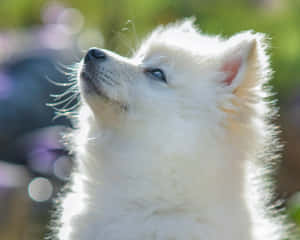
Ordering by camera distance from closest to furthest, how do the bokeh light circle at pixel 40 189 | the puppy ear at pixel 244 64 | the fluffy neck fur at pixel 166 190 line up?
the fluffy neck fur at pixel 166 190 < the puppy ear at pixel 244 64 < the bokeh light circle at pixel 40 189

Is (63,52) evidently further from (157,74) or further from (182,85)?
(182,85)

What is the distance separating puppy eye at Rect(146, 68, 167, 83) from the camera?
336 centimetres

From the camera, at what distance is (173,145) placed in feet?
10.4

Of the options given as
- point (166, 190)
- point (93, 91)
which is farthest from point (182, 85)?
point (166, 190)

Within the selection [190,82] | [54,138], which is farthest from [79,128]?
[54,138]

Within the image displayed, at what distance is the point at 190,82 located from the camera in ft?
10.9

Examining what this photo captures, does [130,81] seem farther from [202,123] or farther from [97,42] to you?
[97,42]

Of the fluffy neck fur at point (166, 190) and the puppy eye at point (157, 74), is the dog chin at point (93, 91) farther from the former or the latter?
the puppy eye at point (157, 74)

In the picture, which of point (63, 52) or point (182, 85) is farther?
point (63, 52)

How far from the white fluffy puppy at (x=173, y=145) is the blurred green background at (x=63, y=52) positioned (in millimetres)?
2468

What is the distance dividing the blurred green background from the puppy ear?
3039mm

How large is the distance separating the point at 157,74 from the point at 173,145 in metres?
0.49

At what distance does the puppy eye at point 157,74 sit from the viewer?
11.0 ft

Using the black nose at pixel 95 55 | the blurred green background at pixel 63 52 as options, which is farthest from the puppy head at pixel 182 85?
the blurred green background at pixel 63 52
